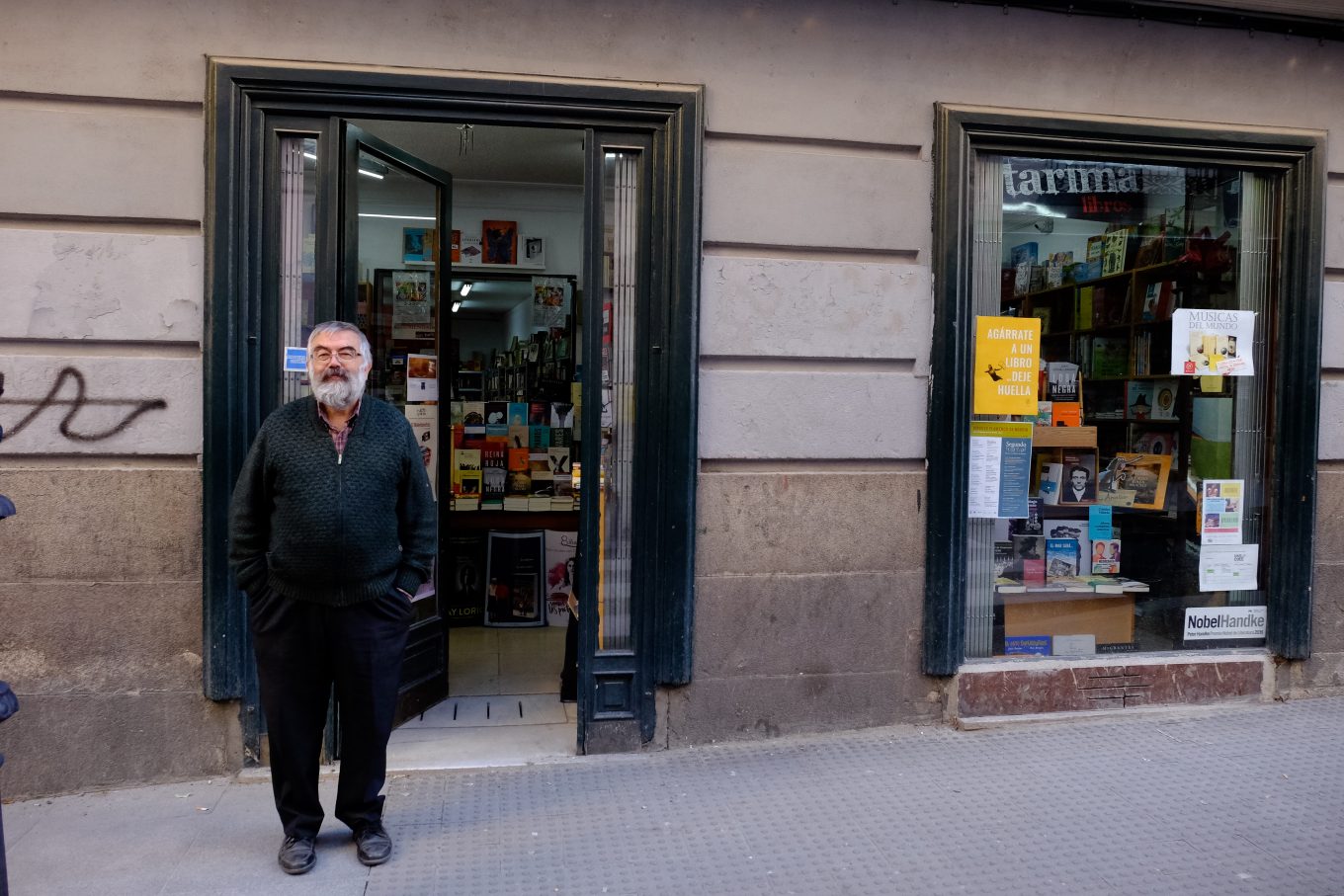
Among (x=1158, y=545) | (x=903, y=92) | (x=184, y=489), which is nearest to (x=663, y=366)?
(x=903, y=92)

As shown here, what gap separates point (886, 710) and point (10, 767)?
3.93m

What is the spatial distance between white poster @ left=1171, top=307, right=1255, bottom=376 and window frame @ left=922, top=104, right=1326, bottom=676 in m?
0.20

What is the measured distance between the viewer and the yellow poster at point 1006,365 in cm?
557

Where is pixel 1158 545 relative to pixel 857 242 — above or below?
below

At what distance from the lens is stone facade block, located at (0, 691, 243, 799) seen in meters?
4.66

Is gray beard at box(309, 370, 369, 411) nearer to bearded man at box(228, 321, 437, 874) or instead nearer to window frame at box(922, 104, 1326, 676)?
bearded man at box(228, 321, 437, 874)

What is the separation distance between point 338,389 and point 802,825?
2465mm

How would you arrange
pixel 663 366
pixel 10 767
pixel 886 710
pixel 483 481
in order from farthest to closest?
pixel 483 481
pixel 886 710
pixel 663 366
pixel 10 767

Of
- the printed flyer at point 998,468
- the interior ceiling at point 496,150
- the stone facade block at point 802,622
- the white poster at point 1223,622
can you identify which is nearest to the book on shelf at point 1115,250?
the printed flyer at point 998,468

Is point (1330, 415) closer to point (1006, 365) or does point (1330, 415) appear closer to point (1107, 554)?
point (1107, 554)

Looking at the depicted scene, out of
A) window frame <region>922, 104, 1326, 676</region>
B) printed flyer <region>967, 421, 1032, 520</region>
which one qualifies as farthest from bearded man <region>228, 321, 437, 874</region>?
printed flyer <region>967, 421, 1032, 520</region>

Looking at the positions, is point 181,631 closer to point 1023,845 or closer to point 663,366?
point 663,366

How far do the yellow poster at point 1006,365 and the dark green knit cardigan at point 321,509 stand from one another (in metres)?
2.97

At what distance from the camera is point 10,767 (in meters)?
4.65
